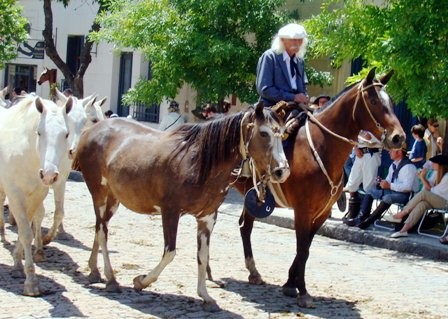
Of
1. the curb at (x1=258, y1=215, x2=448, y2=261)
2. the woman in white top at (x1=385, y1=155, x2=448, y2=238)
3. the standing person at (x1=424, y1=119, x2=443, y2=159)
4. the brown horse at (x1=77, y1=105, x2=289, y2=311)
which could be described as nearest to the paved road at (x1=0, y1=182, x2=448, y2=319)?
the curb at (x1=258, y1=215, x2=448, y2=261)

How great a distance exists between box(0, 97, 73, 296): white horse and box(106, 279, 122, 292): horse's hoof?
68 cm

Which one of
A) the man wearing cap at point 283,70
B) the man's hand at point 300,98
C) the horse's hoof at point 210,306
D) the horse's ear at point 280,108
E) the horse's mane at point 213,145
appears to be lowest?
the horse's hoof at point 210,306

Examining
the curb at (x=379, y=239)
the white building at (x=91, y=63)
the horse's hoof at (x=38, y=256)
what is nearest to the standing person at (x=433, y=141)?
the curb at (x=379, y=239)

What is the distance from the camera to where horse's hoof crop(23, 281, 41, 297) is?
24.1ft

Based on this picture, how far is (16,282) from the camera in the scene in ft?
26.0

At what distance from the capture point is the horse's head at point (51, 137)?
692 cm

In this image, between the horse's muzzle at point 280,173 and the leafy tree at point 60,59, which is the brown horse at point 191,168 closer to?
the horse's muzzle at point 280,173

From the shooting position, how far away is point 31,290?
738cm

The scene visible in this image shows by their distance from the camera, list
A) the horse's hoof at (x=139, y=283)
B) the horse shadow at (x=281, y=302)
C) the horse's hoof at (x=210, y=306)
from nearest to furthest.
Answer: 1. the horse's hoof at (x=210, y=306)
2. the horse shadow at (x=281, y=302)
3. the horse's hoof at (x=139, y=283)

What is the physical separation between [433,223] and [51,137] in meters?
7.45

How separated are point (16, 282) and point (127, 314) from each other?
1519 mm

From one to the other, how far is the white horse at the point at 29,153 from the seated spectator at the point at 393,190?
21.0 ft

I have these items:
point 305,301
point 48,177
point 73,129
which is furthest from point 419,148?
point 48,177

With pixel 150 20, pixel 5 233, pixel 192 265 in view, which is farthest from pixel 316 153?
pixel 150 20
